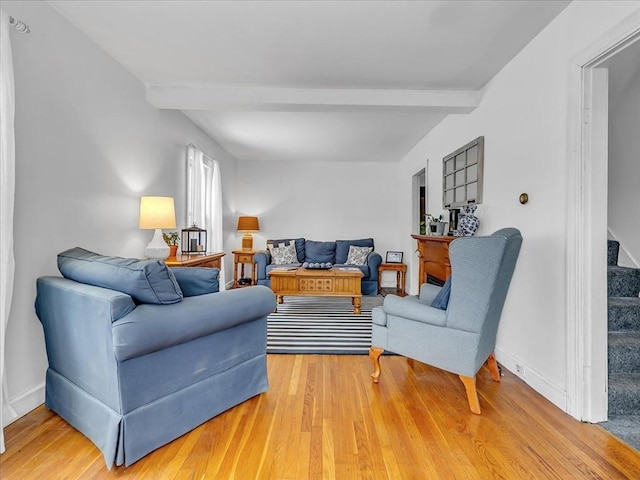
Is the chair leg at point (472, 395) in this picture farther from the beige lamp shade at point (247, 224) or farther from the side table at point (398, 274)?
the beige lamp shade at point (247, 224)

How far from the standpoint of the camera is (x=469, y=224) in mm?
3051

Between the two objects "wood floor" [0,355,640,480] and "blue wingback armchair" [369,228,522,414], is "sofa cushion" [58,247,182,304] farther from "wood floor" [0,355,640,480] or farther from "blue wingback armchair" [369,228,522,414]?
"blue wingback armchair" [369,228,522,414]

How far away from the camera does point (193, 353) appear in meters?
1.75

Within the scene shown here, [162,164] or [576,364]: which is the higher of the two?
[162,164]

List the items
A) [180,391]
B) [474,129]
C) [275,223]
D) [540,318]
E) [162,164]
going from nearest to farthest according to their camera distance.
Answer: [180,391] → [540,318] → [474,129] → [162,164] → [275,223]

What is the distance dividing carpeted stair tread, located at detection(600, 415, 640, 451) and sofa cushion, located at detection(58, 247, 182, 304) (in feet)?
7.83

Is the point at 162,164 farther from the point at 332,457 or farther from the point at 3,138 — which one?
the point at 332,457

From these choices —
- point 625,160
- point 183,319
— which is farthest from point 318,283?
point 625,160

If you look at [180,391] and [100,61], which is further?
[100,61]

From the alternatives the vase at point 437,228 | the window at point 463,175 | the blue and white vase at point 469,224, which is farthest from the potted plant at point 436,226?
the blue and white vase at point 469,224

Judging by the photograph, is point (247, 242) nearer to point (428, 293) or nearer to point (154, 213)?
point (154, 213)

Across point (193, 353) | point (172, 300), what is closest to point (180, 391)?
point (193, 353)

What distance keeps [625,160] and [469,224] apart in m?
1.22

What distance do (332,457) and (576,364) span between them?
1482 millimetres
